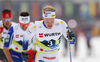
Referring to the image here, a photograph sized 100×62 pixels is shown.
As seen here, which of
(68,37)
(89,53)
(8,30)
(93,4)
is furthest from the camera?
(93,4)

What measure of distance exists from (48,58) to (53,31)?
2.07ft

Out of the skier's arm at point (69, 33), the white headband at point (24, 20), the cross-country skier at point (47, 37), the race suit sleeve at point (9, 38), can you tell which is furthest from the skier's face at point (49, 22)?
the race suit sleeve at point (9, 38)

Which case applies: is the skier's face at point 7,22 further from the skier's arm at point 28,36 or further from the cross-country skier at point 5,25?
the skier's arm at point 28,36

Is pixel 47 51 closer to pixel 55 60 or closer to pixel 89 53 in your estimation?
pixel 55 60

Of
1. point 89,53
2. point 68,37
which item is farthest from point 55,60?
point 89,53

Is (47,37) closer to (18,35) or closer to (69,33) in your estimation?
(69,33)

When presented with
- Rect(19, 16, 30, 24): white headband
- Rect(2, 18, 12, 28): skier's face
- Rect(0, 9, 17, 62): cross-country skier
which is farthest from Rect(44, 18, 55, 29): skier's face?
Rect(2, 18, 12, 28): skier's face

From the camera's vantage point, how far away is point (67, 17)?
35.2 meters

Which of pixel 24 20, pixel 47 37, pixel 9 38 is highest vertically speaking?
pixel 24 20

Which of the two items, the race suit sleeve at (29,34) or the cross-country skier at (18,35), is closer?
the race suit sleeve at (29,34)

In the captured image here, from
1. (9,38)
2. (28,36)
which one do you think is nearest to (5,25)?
(9,38)

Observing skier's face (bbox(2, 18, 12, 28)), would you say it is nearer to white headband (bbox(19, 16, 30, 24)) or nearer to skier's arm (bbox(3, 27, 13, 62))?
skier's arm (bbox(3, 27, 13, 62))

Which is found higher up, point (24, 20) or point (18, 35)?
point (24, 20)

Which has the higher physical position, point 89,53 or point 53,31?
point 53,31
